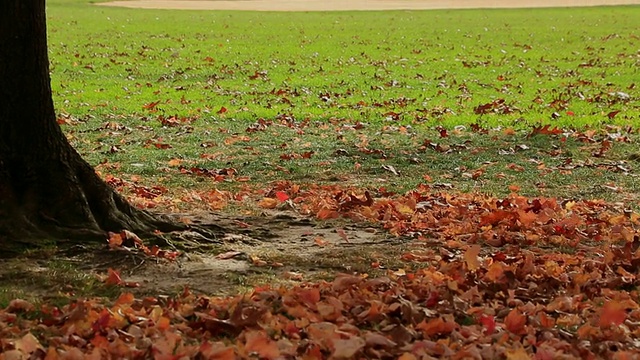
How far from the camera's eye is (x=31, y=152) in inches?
224

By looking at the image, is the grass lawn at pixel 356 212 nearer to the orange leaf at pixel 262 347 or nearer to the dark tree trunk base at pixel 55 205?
the orange leaf at pixel 262 347

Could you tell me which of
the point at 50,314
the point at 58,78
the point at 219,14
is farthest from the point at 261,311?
the point at 219,14

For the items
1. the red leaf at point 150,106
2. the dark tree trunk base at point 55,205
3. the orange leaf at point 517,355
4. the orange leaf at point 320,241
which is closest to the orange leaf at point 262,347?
the orange leaf at point 517,355

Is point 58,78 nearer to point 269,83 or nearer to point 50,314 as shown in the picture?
point 269,83

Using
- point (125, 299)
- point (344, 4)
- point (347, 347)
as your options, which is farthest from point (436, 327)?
point (344, 4)

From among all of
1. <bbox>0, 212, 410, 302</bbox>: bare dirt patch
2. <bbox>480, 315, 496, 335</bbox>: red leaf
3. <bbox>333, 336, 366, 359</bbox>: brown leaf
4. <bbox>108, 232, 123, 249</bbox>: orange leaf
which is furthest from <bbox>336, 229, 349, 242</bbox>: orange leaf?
<bbox>333, 336, 366, 359</bbox>: brown leaf

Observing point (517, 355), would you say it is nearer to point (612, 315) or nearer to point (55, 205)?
point (612, 315)

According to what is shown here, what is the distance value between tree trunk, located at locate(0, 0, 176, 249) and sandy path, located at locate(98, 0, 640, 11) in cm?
3812

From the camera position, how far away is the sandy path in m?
44.7

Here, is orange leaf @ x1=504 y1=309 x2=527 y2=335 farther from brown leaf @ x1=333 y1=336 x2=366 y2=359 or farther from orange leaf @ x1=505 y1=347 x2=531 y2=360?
brown leaf @ x1=333 y1=336 x2=366 y2=359

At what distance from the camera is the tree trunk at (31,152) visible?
18.4 ft

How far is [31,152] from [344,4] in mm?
43479

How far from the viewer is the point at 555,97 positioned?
15.1m

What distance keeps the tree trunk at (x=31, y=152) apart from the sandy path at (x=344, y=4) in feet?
125
